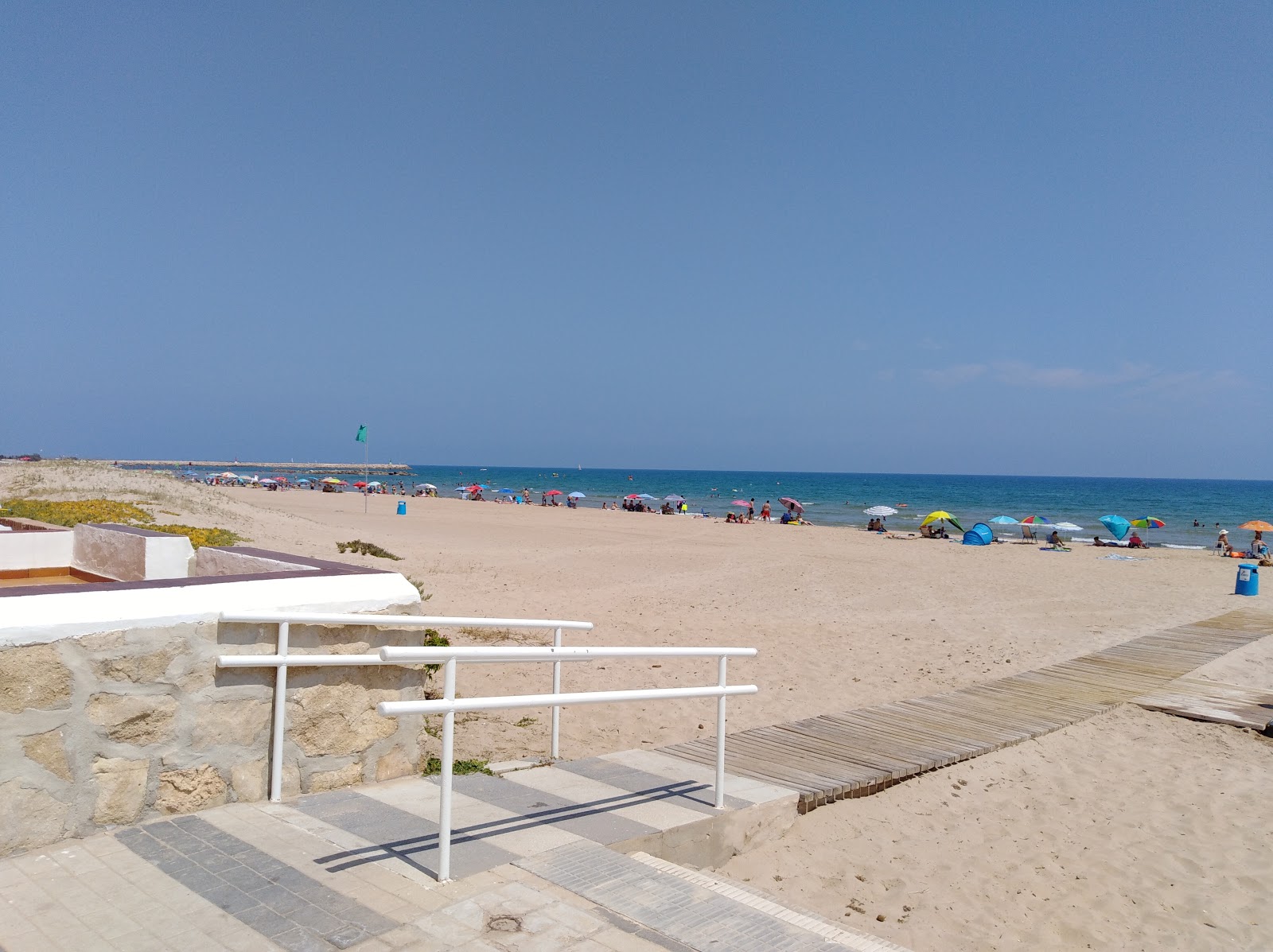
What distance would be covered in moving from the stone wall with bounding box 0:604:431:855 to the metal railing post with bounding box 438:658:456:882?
3.35 ft

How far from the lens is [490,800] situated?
4344 millimetres

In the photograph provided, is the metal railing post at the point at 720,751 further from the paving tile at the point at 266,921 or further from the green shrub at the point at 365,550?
the green shrub at the point at 365,550

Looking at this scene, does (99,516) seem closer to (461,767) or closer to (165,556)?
(165,556)

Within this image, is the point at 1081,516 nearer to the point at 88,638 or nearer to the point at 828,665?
the point at 828,665

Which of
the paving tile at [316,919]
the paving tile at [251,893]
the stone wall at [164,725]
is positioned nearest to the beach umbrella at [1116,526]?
the stone wall at [164,725]

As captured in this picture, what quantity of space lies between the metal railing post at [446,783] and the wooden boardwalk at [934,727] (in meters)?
2.51

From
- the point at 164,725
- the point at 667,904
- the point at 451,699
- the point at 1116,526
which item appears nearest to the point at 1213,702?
the point at 667,904

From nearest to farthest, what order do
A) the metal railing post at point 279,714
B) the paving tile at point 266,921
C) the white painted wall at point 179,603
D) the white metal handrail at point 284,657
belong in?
the paving tile at point 266,921, the white painted wall at point 179,603, the white metal handrail at point 284,657, the metal railing post at point 279,714

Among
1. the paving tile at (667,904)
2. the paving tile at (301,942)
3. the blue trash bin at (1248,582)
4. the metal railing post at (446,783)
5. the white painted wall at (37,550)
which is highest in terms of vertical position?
the white painted wall at (37,550)

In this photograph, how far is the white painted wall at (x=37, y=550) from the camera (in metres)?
6.15

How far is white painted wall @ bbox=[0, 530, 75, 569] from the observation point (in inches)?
242

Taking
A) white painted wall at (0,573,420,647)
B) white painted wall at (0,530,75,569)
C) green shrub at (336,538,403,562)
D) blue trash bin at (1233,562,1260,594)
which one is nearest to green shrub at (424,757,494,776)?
white painted wall at (0,573,420,647)

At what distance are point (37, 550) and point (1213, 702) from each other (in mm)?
9944

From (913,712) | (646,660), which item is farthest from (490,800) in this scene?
(646,660)
